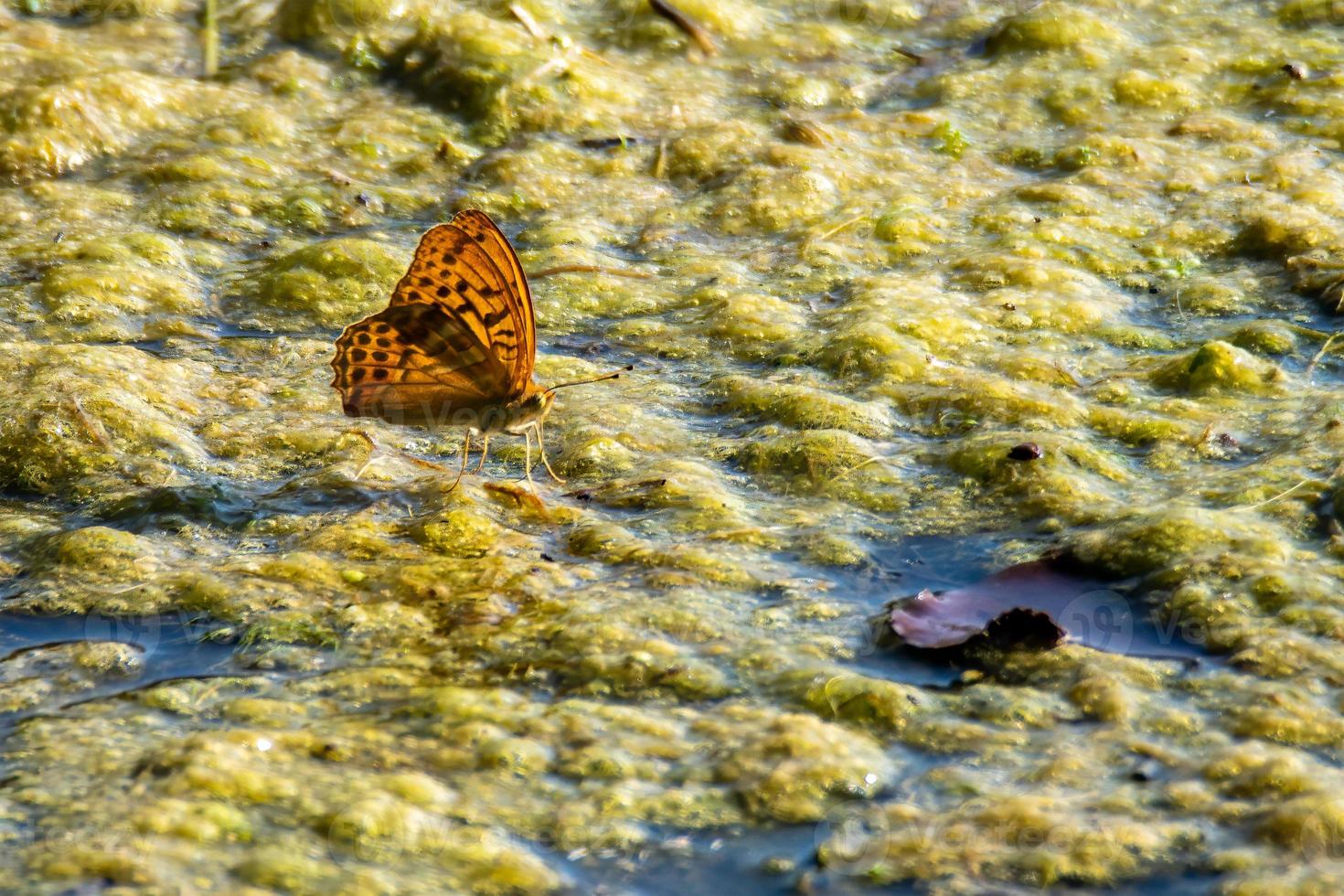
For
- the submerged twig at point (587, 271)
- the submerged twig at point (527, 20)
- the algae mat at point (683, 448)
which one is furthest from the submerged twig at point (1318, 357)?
the submerged twig at point (527, 20)

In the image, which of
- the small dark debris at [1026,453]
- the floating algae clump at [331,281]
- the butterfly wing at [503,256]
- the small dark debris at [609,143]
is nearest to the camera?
the butterfly wing at [503,256]

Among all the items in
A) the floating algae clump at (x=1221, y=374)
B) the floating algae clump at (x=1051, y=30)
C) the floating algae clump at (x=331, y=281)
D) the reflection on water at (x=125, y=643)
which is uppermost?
the floating algae clump at (x=1051, y=30)

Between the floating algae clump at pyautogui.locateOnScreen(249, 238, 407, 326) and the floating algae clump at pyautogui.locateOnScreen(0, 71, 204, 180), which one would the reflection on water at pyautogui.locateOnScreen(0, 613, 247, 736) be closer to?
the floating algae clump at pyautogui.locateOnScreen(249, 238, 407, 326)

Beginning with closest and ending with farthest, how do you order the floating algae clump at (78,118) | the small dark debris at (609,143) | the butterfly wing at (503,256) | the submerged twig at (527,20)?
the butterfly wing at (503,256) < the floating algae clump at (78,118) < the small dark debris at (609,143) < the submerged twig at (527,20)

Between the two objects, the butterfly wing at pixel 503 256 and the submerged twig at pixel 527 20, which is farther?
the submerged twig at pixel 527 20

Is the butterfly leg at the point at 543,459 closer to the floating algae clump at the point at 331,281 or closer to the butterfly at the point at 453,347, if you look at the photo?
the butterfly at the point at 453,347

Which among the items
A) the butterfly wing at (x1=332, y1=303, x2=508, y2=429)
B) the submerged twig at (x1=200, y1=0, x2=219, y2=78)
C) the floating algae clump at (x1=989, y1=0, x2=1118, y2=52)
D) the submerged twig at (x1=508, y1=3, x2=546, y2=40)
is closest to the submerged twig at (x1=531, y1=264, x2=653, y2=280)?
the butterfly wing at (x1=332, y1=303, x2=508, y2=429)

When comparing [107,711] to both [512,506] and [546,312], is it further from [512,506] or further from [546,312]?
[546,312]
